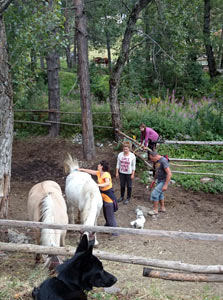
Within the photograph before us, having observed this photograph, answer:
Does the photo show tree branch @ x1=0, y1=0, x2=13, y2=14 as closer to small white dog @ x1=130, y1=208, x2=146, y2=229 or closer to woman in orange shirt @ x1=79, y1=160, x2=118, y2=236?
woman in orange shirt @ x1=79, y1=160, x2=118, y2=236

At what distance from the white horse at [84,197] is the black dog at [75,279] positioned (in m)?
2.34

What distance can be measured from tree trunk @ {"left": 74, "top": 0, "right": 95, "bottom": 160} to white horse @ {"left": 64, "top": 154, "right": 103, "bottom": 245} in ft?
11.8

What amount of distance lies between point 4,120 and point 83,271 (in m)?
3.23

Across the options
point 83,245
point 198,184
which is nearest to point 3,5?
point 83,245

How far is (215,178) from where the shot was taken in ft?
29.3

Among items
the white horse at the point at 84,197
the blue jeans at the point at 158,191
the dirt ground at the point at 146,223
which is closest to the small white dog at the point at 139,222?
the dirt ground at the point at 146,223

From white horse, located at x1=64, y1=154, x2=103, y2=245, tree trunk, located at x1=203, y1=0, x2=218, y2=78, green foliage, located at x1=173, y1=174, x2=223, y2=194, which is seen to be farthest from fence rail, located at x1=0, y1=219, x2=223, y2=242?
tree trunk, located at x1=203, y1=0, x2=218, y2=78

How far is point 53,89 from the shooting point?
12555 millimetres

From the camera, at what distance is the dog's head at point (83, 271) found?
8.52 ft

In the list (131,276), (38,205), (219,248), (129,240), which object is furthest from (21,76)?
(219,248)

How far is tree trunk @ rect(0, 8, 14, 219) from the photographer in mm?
4977

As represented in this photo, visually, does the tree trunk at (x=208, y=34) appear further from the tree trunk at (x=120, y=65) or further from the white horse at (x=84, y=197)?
the white horse at (x=84, y=197)

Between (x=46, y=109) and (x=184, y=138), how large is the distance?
19.3 ft

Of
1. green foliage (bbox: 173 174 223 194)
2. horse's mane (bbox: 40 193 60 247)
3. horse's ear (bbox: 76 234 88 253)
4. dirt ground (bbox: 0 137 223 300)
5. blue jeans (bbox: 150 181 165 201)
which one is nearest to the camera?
horse's ear (bbox: 76 234 88 253)
